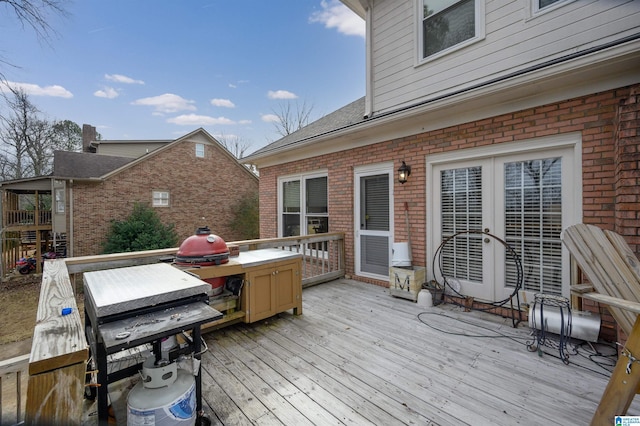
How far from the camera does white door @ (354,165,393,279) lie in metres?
4.82

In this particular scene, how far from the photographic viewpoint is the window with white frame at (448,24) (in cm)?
394

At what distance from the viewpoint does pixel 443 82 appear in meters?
4.23

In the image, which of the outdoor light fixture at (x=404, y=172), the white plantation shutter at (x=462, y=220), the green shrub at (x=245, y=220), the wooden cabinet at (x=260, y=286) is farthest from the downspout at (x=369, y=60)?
the green shrub at (x=245, y=220)

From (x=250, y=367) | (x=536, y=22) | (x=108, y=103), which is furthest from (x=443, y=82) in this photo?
(x=108, y=103)

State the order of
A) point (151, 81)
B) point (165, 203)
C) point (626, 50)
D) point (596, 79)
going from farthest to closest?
1. point (165, 203)
2. point (151, 81)
3. point (596, 79)
4. point (626, 50)

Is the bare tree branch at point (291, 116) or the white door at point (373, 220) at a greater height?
the bare tree branch at point (291, 116)

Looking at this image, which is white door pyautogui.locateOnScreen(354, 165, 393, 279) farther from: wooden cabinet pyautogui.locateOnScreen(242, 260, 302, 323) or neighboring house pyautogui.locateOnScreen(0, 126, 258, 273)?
neighboring house pyautogui.locateOnScreen(0, 126, 258, 273)

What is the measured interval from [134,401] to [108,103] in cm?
1770

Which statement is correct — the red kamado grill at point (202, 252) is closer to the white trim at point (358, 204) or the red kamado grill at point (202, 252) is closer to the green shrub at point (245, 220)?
the white trim at point (358, 204)

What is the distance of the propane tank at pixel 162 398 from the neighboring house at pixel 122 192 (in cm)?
1262

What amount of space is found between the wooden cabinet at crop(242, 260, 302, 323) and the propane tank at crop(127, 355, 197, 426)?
146 cm

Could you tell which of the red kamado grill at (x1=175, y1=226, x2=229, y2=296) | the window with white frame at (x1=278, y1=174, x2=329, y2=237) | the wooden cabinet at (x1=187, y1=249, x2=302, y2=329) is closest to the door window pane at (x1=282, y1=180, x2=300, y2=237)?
the window with white frame at (x1=278, y1=174, x2=329, y2=237)

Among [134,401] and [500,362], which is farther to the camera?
[500,362]

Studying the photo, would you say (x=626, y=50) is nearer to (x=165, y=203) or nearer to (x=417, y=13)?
(x=417, y=13)
